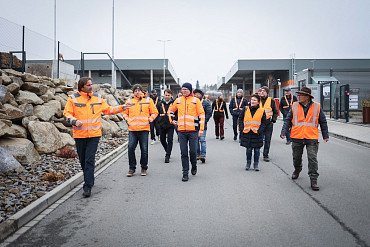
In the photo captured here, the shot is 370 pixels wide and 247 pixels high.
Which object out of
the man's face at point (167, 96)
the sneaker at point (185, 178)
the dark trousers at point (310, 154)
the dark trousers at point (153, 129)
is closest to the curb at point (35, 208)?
the sneaker at point (185, 178)

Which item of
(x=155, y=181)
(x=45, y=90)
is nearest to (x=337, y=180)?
(x=155, y=181)

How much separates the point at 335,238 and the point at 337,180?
11.2 ft

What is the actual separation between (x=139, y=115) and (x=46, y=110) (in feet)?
13.9

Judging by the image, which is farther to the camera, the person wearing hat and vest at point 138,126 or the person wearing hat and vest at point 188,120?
the person wearing hat and vest at point 138,126

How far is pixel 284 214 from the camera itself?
5.32 meters

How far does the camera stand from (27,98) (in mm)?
10812

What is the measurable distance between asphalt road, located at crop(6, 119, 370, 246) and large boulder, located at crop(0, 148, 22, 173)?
1.64 m

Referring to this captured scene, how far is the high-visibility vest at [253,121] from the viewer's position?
871cm

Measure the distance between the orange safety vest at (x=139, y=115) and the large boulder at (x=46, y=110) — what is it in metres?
3.69

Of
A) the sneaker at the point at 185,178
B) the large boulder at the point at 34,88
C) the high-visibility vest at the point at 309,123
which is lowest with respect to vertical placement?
the sneaker at the point at 185,178

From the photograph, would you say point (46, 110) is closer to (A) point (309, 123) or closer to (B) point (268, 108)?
(B) point (268, 108)

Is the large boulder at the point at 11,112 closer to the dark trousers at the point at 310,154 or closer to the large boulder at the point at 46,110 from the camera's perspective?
the large boulder at the point at 46,110

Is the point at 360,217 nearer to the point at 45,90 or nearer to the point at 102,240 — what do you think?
the point at 102,240

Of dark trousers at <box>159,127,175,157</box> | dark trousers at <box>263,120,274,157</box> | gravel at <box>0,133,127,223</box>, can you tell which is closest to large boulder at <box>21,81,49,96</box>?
gravel at <box>0,133,127,223</box>
